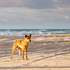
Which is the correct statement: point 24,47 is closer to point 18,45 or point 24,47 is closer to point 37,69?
point 18,45

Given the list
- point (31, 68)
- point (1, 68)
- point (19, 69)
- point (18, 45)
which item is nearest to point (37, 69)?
point (31, 68)

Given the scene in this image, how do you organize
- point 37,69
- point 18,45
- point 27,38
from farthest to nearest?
point 18,45 → point 27,38 → point 37,69

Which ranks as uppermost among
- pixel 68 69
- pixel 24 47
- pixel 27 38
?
pixel 27 38

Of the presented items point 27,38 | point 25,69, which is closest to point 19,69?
point 25,69

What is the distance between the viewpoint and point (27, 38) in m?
5.87

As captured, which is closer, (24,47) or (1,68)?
(1,68)

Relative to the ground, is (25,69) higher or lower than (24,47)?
lower

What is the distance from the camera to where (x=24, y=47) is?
6.17 meters

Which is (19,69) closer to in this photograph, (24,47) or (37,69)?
(37,69)

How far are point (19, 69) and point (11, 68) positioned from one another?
1.15 ft

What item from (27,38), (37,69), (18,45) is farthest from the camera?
(18,45)

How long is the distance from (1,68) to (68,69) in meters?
2.65

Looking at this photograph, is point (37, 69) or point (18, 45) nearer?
point (37, 69)

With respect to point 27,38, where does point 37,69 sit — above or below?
below
